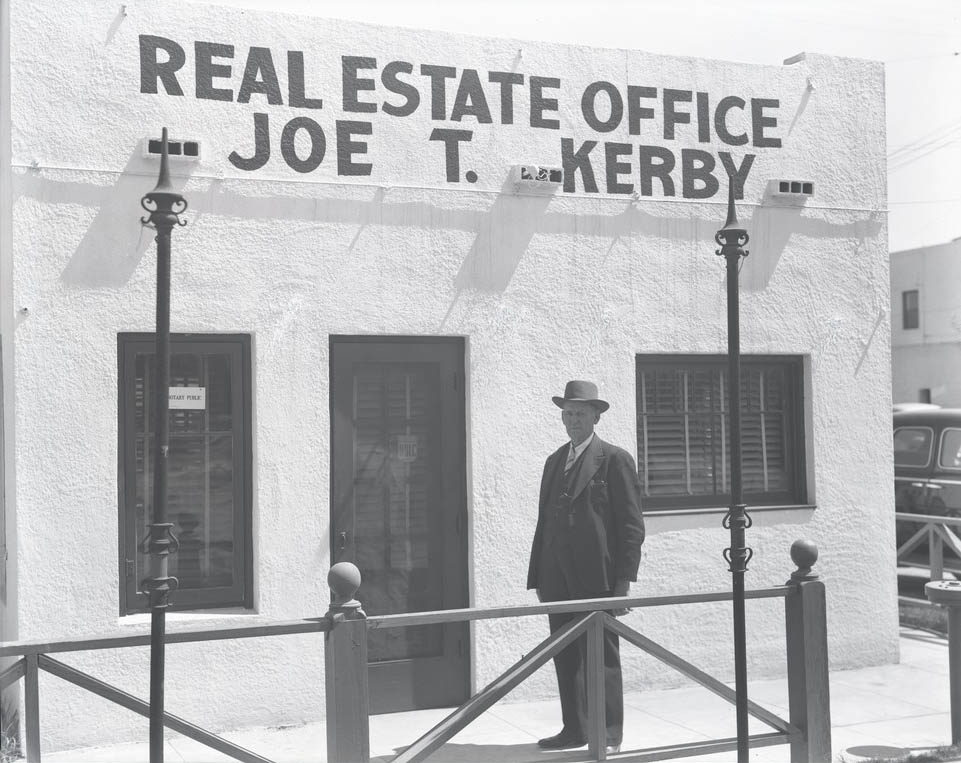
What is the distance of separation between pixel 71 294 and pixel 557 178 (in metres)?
3.09

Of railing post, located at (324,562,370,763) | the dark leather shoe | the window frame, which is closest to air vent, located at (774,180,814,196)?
the dark leather shoe

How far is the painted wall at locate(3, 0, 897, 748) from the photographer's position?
644cm

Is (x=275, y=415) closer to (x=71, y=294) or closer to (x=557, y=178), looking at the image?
(x=71, y=294)

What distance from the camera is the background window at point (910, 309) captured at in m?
32.3

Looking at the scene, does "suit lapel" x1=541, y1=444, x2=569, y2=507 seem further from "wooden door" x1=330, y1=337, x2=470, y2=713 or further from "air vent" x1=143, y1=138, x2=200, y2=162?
"air vent" x1=143, y1=138, x2=200, y2=162

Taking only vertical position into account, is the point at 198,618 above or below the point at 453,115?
below

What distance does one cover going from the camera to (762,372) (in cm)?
826

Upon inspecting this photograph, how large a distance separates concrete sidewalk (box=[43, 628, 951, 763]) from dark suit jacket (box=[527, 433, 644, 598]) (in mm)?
916

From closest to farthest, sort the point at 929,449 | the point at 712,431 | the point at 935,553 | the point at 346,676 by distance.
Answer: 1. the point at 346,676
2. the point at 712,431
3. the point at 935,553
4. the point at 929,449

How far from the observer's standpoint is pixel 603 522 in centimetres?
625

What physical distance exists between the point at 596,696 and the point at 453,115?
12.6 ft

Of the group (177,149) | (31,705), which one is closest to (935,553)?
(177,149)

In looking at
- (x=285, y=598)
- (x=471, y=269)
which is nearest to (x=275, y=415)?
(x=285, y=598)

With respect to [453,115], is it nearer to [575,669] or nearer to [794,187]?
[794,187]
